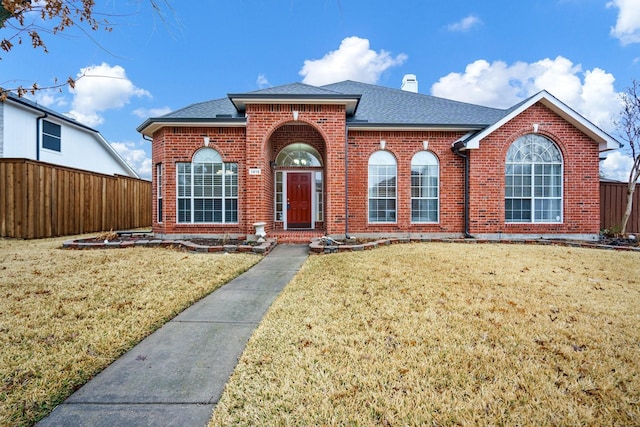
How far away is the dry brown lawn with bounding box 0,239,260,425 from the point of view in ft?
7.55

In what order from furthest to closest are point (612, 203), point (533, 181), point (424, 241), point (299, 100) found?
1. point (612, 203)
2. point (533, 181)
3. point (424, 241)
4. point (299, 100)

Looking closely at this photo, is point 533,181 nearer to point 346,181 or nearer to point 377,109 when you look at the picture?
point 377,109

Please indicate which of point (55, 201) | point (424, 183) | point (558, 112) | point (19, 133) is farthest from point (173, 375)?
point (19, 133)

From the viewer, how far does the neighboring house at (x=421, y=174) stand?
33.5 feet

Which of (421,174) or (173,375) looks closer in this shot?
(173,375)

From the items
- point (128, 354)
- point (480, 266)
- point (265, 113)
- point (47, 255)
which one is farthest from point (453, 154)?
point (47, 255)

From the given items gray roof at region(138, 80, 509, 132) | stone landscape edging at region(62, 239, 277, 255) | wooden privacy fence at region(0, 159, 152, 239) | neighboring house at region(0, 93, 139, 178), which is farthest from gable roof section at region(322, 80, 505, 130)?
neighboring house at region(0, 93, 139, 178)

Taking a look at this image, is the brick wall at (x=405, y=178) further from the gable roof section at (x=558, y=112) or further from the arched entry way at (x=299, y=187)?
the arched entry way at (x=299, y=187)

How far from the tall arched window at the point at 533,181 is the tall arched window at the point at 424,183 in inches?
95.5

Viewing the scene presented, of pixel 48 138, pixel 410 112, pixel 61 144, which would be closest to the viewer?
pixel 410 112

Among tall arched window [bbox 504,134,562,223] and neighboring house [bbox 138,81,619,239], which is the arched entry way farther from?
tall arched window [bbox 504,134,562,223]

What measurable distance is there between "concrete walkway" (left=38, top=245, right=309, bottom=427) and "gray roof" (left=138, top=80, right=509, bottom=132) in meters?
7.41

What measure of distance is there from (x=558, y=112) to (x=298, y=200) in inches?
382

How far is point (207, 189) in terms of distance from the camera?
10539 millimetres
